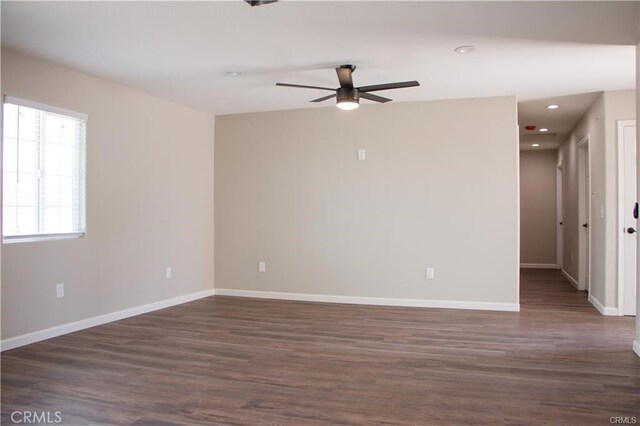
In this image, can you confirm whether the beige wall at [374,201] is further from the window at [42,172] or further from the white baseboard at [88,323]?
the window at [42,172]

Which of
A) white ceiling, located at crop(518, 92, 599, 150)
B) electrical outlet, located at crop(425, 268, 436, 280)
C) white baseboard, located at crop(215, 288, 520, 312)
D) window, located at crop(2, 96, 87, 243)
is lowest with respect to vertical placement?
white baseboard, located at crop(215, 288, 520, 312)

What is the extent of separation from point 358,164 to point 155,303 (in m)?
2.73

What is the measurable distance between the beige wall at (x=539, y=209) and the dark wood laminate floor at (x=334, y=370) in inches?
192

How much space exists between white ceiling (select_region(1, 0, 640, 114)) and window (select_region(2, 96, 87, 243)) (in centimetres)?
50

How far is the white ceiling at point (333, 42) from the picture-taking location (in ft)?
9.89

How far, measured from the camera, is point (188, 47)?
3672mm

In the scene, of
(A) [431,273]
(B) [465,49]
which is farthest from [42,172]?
(A) [431,273]

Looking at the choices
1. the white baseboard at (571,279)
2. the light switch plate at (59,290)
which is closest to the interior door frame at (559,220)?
the white baseboard at (571,279)

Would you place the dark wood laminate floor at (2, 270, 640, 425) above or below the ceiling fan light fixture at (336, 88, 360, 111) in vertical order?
below

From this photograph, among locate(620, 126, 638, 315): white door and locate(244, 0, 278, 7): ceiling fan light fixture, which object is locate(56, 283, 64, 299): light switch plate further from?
locate(620, 126, 638, 315): white door

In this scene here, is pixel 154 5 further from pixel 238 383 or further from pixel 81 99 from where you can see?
pixel 238 383

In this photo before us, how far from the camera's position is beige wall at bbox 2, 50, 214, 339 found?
12.8 ft

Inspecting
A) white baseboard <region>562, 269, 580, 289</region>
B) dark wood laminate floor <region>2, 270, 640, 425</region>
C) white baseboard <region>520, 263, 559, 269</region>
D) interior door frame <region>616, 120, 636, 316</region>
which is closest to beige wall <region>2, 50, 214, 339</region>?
dark wood laminate floor <region>2, 270, 640, 425</region>

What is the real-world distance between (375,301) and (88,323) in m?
2.97
